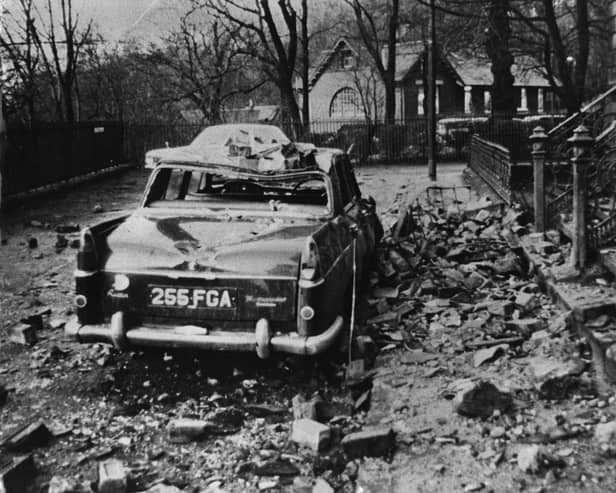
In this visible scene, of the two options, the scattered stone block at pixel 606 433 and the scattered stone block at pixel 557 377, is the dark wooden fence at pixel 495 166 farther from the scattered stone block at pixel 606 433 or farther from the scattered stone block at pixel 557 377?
the scattered stone block at pixel 606 433

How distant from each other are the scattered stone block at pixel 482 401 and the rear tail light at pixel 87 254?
2837mm

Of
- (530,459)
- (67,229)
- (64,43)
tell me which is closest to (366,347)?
(530,459)

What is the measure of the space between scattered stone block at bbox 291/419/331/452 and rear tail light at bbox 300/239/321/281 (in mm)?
1087

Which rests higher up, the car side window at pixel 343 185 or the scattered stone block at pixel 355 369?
the car side window at pixel 343 185

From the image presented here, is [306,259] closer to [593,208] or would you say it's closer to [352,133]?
[593,208]

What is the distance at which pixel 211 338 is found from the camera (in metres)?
5.15

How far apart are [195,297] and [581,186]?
3649mm

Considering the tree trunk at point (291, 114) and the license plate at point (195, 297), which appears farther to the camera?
the tree trunk at point (291, 114)

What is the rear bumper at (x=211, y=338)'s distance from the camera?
507 centimetres

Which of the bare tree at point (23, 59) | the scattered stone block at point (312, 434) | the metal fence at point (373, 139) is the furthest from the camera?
the metal fence at point (373, 139)

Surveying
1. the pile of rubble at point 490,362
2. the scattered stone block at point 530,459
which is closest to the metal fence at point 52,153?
the pile of rubble at point 490,362

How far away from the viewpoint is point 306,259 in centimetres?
512

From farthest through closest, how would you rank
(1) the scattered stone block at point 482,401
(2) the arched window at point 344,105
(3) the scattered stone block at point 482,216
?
(2) the arched window at point 344,105 < (3) the scattered stone block at point 482,216 < (1) the scattered stone block at point 482,401

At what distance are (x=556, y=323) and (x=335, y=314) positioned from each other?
71.3 inches
